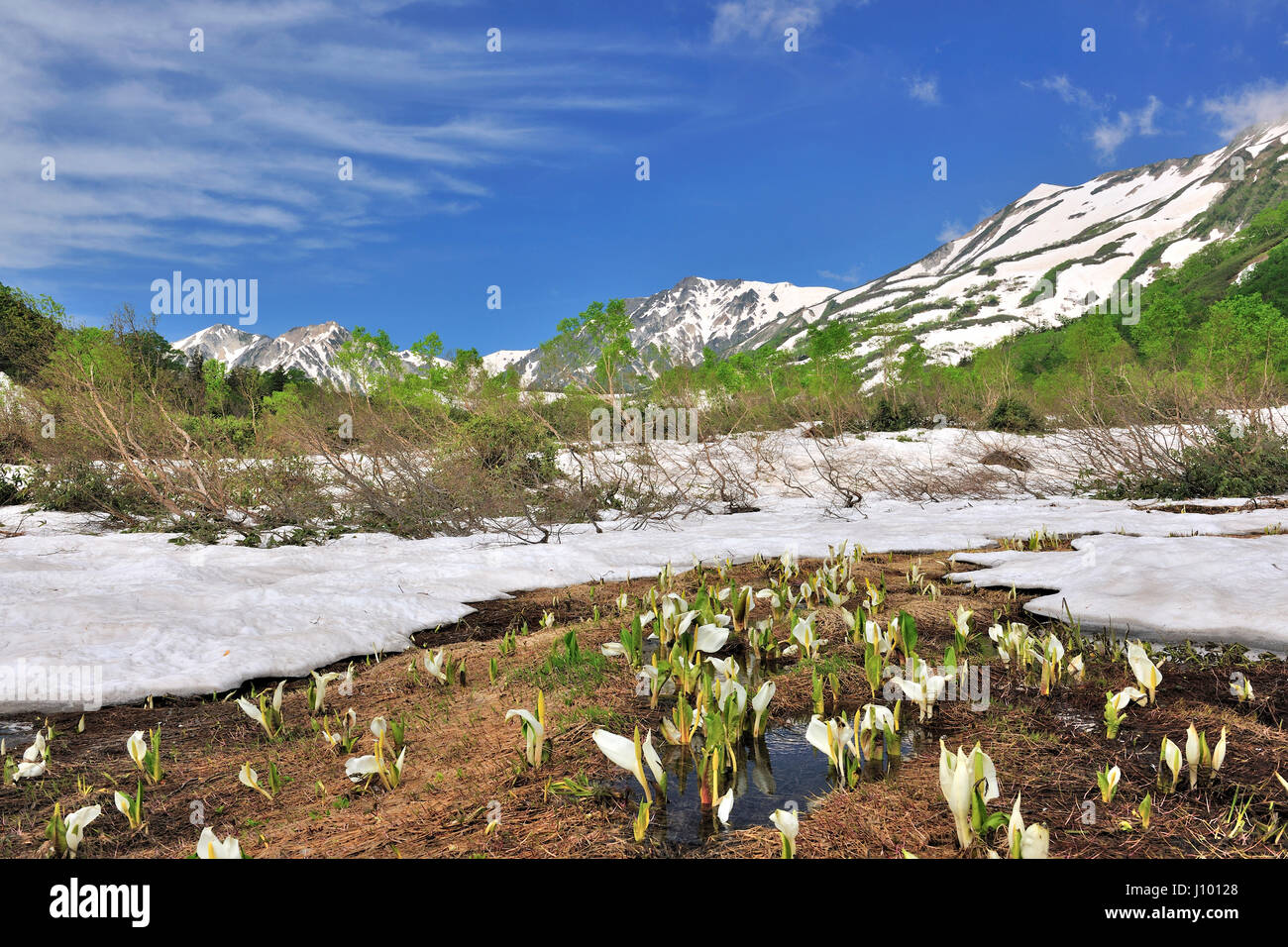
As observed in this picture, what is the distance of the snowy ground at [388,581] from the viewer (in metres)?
3.98

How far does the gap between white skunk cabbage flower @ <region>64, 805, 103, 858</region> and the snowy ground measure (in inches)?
77.8

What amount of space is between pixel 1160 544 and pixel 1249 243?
125m

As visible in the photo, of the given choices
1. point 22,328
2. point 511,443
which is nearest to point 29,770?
point 511,443

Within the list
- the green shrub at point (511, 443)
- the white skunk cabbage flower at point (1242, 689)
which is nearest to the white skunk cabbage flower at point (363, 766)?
the white skunk cabbage flower at point (1242, 689)

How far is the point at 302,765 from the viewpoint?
108 inches

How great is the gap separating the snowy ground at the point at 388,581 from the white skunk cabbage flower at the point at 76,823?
1.98 m

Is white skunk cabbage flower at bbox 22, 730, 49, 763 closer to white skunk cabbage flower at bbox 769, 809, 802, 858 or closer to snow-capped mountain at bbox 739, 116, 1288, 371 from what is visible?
white skunk cabbage flower at bbox 769, 809, 802, 858

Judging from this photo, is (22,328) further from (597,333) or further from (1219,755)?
(1219,755)

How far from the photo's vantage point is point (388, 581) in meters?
5.89

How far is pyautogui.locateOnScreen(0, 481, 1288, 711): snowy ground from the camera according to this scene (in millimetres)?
3980

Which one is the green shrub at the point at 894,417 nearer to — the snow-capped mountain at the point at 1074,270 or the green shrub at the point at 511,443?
the green shrub at the point at 511,443

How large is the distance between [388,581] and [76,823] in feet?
12.9
